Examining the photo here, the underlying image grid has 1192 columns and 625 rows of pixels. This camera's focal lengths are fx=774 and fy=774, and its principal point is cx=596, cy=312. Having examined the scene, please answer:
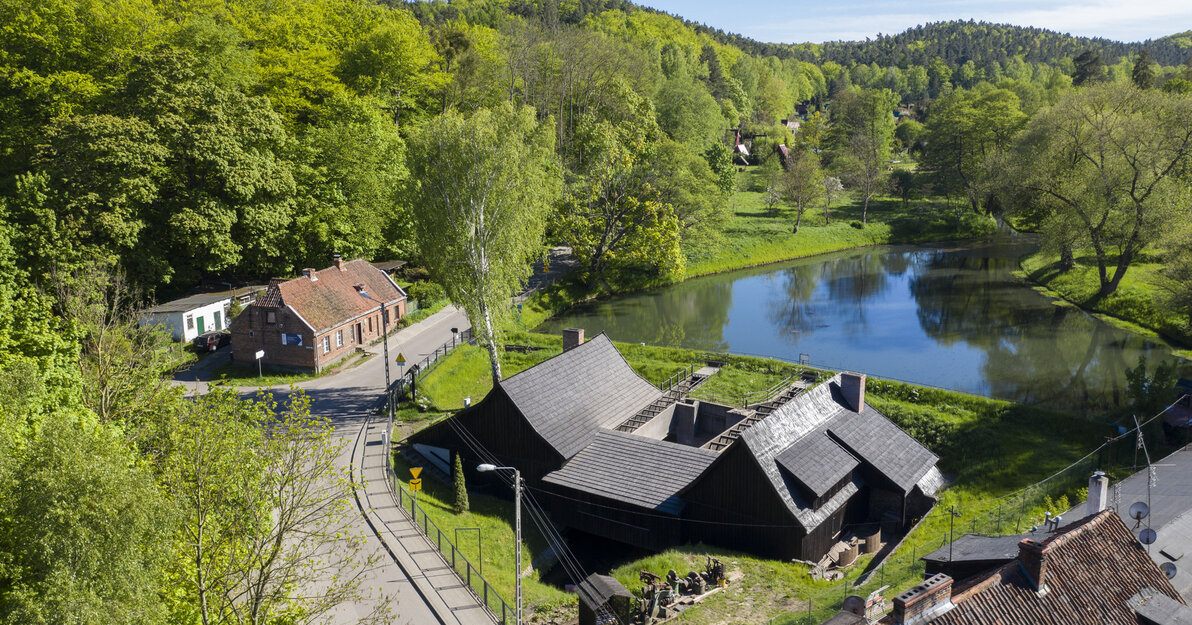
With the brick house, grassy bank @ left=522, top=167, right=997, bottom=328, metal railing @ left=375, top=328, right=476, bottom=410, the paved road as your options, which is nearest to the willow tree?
metal railing @ left=375, top=328, right=476, bottom=410

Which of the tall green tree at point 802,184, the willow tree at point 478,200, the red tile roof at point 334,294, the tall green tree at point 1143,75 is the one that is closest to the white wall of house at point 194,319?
the red tile roof at point 334,294

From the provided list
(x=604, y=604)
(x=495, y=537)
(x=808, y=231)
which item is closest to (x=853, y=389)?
(x=495, y=537)

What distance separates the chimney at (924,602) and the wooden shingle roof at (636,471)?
35.1 ft

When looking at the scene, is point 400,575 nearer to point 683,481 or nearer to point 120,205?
point 683,481

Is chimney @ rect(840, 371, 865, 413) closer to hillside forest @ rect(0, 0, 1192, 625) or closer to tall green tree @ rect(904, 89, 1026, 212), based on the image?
hillside forest @ rect(0, 0, 1192, 625)

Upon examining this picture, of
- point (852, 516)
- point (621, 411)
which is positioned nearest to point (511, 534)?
point (621, 411)

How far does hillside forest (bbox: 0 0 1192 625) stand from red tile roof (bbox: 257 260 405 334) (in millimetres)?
4611

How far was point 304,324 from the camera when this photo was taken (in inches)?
1487

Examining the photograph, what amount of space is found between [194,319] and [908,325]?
43042mm

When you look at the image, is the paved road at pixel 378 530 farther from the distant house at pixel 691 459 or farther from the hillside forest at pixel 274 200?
the distant house at pixel 691 459

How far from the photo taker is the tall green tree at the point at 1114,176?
47875mm

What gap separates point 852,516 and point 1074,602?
11.3 metres

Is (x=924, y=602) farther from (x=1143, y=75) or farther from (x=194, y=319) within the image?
(x=1143, y=75)

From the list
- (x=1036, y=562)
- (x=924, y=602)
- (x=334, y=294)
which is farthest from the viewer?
(x=334, y=294)
